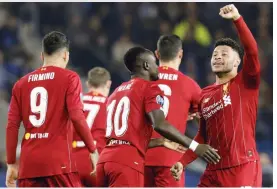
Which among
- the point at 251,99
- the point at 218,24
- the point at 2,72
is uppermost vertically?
the point at 218,24

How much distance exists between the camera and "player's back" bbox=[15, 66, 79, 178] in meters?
7.59

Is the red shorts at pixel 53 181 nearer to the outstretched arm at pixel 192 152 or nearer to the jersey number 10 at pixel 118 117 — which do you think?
the jersey number 10 at pixel 118 117

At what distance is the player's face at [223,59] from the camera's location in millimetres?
7637

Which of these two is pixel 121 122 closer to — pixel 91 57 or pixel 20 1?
pixel 91 57

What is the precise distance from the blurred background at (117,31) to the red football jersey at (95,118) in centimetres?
550

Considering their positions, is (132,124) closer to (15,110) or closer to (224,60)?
(224,60)

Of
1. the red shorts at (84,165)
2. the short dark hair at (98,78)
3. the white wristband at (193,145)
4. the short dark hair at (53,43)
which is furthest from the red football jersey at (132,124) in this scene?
the short dark hair at (98,78)

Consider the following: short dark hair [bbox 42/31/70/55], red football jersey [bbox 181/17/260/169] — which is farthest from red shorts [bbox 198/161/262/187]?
short dark hair [bbox 42/31/70/55]

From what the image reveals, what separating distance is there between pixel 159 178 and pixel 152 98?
1.62 metres

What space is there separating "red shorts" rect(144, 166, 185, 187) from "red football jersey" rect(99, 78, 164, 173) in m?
1.23

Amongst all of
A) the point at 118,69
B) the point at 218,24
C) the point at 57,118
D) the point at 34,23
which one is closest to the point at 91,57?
the point at 118,69

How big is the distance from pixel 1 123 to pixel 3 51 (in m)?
2.97

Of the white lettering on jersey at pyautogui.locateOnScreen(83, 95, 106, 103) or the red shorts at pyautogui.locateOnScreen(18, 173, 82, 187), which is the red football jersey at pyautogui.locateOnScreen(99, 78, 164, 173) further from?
the white lettering on jersey at pyautogui.locateOnScreen(83, 95, 106, 103)

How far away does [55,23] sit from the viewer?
691 inches
